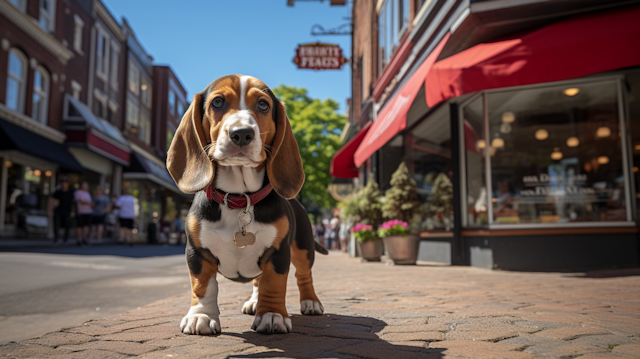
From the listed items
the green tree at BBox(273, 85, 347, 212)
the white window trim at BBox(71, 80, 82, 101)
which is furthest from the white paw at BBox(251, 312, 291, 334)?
the green tree at BBox(273, 85, 347, 212)

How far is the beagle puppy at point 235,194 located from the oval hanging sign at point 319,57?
1315cm

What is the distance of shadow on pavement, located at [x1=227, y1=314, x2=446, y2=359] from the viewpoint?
2.06 m

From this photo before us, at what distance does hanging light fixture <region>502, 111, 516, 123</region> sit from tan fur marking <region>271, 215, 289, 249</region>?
6924mm

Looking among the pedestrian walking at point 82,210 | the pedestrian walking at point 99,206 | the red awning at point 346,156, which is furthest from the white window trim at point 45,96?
the red awning at point 346,156

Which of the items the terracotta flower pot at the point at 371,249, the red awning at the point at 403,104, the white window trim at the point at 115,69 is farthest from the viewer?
the white window trim at the point at 115,69

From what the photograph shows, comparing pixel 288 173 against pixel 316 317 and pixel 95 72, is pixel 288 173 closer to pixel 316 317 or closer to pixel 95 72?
pixel 316 317

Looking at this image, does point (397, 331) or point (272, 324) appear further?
point (397, 331)

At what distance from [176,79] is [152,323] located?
37.5 meters

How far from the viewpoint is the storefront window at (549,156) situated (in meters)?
7.92

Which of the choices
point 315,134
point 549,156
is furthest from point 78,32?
point 549,156

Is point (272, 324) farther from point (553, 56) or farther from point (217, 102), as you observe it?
point (553, 56)

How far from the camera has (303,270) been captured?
3133mm

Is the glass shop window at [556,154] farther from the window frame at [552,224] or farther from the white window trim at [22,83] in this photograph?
the white window trim at [22,83]

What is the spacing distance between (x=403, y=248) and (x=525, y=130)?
3.02 meters
